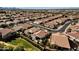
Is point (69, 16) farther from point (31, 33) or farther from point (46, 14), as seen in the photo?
point (31, 33)

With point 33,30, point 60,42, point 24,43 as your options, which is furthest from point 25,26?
point 60,42

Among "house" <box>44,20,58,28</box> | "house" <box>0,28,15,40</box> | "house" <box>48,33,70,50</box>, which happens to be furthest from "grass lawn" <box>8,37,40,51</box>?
"house" <box>44,20,58,28</box>

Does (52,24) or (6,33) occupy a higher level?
(52,24)

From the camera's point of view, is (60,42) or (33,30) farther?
(33,30)

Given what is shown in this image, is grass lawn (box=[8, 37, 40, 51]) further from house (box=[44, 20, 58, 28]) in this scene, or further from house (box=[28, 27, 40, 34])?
house (box=[44, 20, 58, 28])

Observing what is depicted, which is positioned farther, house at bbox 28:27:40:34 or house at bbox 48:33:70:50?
house at bbox 28:27:40:34

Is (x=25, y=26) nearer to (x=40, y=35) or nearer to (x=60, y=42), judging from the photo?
(x=40, y=35)

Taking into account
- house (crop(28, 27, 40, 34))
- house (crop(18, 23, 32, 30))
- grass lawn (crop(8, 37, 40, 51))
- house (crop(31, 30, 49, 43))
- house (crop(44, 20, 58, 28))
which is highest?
house (crop(44, 20, 58, 28))

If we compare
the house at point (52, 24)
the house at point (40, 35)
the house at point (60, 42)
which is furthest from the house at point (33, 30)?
the house at point (60, 42)
